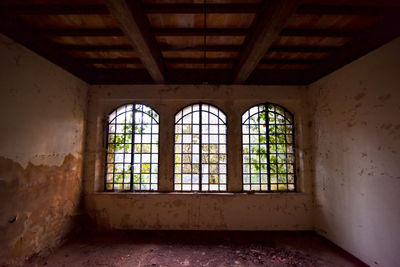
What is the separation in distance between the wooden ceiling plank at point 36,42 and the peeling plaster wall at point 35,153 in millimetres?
101

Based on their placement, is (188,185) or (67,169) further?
(188,185)

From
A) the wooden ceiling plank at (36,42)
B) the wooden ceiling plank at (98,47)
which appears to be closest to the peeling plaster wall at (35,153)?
the wooden ceiling plank at (36,42)

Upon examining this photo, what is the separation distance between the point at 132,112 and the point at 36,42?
1.83m

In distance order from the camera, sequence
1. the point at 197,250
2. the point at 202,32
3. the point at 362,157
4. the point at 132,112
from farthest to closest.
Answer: the point at 132,112
the point at 197,250
the point at 362,157
the point at 202,32

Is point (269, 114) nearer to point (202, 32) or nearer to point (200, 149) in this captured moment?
point (200, 149)

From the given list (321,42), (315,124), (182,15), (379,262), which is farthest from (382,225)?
(182,15)

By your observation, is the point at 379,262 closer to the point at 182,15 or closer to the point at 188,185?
the point at 188,185

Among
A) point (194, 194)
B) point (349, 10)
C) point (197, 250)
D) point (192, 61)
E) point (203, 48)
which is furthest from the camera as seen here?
point (194, 194)

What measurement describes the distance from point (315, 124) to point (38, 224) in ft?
16.8

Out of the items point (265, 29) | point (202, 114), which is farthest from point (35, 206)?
point (265, 29)

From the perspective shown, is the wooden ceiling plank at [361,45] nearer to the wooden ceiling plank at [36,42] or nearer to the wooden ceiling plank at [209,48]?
the wooden ceiling plank at [209,48]

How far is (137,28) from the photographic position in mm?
1954

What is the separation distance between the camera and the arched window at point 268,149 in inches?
145

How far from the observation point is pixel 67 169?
10.3ft
